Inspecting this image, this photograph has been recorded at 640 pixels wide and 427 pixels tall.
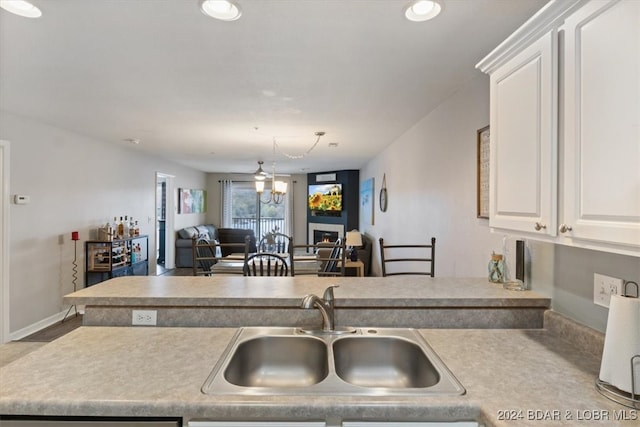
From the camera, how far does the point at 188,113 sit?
3.33m

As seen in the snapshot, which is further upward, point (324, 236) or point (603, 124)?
point (603, 124)

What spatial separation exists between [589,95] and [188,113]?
10.6 feet

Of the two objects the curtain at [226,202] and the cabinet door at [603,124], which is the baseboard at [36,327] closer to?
the cabinet door at [603,124]

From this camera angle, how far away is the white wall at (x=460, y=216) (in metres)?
1.32

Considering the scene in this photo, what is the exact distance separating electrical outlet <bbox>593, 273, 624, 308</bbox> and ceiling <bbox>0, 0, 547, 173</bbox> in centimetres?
127

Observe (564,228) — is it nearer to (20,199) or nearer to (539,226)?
(539,226)

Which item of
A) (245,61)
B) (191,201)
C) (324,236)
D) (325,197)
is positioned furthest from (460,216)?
(191,201)

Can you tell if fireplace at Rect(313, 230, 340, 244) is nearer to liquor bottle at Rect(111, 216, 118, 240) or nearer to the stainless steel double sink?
liquor bottle at Rect(111, 216, 118, 240)

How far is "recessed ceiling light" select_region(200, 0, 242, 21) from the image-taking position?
1525 millimetres

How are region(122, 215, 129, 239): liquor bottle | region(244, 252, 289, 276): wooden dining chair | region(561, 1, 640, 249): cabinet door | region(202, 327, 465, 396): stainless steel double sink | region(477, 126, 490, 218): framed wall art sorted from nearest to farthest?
region(561, 1, 640, 249): cabinet door, region(202, 327, 465, 396): stainless steel double sink, region(477, 126, 490, 218): framed wall art, region(244, 252, 289, 276): wooden dining chair, region(122, 215, 129, 239): liquor bottle

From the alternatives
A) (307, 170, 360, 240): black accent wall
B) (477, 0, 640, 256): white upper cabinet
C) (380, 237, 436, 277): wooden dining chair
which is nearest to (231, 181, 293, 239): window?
(307, 170, 360, 240): black accent wall

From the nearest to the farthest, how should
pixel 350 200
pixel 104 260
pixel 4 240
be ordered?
pixel 4 240 → pixel 104 260 → pixel 350 200

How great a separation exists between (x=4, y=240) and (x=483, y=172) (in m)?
4.42

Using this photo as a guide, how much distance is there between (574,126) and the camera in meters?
1.02
